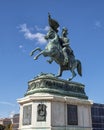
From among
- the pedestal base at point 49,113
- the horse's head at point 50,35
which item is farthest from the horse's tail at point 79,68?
the horse's head at point 50,35

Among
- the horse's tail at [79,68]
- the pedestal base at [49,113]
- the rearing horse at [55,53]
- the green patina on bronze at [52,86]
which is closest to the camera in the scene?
the pedestal base at [49,113]

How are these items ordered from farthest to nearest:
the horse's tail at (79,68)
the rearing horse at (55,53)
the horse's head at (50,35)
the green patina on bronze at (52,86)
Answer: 1. the horse's tail at (79,68)
2. the horse's head at (50,35)
3. the rearing horse at (55,53)
4. the green patina on bronze at (52,86)

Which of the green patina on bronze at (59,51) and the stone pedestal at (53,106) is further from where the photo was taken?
the green patina on bronze at (59,51)

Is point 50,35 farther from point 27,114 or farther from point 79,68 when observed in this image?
point 27,114

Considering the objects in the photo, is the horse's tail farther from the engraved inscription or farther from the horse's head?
the engraved inscription

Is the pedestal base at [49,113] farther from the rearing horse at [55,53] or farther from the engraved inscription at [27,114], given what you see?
the rearing horse at [55,53]

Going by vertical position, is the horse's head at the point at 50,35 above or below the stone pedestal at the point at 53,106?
above

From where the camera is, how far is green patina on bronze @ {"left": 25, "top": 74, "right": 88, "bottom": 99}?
16.2 m

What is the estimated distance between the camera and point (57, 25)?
18.8 metres

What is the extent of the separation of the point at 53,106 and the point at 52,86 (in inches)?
54.3

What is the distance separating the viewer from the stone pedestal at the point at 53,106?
50.5 ft

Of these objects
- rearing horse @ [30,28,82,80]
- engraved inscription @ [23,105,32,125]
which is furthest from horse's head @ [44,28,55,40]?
engraved inscription @ [23,105,32,125]

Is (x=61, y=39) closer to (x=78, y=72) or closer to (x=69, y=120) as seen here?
(x=78, y=72)

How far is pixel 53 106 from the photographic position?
1579cm
